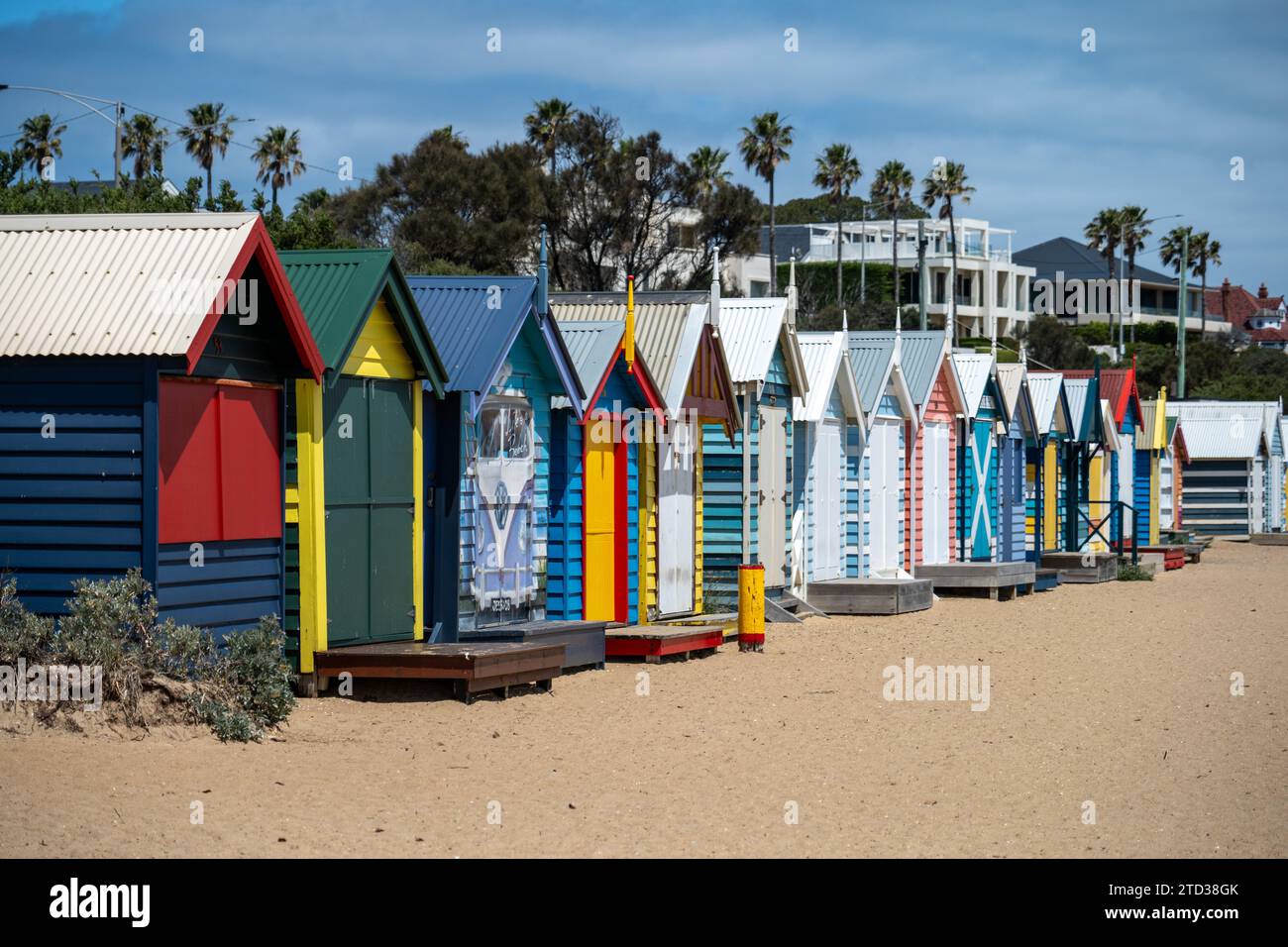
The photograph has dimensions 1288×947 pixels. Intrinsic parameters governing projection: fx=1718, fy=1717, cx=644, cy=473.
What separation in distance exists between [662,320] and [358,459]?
6.64 metres

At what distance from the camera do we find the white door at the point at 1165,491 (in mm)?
46938

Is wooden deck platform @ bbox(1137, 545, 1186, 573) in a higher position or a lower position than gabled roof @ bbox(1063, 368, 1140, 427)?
lower

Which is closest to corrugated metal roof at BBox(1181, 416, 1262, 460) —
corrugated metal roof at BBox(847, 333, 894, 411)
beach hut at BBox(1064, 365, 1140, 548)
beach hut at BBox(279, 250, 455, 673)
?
beach hut at BBox(1064, 365, 1140, 548)

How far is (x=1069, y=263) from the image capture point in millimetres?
110562

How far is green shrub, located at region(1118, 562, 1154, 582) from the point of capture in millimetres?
33906

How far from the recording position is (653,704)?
14664 mm

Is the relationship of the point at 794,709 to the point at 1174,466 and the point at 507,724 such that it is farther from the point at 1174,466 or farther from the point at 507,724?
the point at 1174,466

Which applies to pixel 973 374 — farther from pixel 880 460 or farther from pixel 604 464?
pixel 604 464

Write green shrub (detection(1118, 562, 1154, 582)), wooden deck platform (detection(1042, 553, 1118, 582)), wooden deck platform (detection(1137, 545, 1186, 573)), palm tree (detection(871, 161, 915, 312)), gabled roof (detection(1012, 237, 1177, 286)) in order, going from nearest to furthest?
wooden deck platform (detection(1042, 553, 1118, 582)) < green shrub (detection(1118, 562, 1154, 582)) < wooden deck platform (detection(1137, 545, 1186, 573)) < palm tree (detection(871, 161, 915, 312)) < gabled roof (detection(1012, 237, 1177, 286))

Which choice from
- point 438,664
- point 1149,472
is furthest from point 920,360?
point 1149,472

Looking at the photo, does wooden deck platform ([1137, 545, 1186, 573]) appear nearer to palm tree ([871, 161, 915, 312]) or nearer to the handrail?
the handrail

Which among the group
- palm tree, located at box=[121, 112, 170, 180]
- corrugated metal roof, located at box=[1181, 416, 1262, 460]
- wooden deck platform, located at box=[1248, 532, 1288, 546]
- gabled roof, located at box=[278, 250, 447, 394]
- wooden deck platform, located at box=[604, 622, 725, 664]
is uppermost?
palm tree, located at box=[121, 112, 170, 180]

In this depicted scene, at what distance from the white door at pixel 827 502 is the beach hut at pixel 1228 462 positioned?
96.6 ft

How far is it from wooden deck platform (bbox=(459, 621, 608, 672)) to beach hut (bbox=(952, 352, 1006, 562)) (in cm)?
1486
